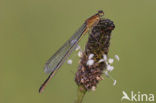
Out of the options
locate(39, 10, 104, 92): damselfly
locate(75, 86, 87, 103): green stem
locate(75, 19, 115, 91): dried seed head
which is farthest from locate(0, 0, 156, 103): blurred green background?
locate(75, 86, 87, 103): green stem

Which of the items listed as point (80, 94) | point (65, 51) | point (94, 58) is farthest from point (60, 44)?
point (80, 94)

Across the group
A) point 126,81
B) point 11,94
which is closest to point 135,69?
point 126,81

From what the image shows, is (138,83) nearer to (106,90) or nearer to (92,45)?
(106,90)

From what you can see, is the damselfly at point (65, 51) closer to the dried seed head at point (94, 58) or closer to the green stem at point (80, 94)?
the dried seed head at point (94, 58)

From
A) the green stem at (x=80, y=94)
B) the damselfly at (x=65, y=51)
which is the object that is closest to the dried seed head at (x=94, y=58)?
the green stem at (x=80, y=94)

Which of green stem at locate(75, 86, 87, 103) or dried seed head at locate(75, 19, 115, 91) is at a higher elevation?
dried seed head at locate(75, 19, 115, 91)

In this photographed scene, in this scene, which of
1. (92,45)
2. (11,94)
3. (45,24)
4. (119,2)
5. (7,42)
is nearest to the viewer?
(92,45)

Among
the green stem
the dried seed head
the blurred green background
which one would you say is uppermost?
the dried seed head

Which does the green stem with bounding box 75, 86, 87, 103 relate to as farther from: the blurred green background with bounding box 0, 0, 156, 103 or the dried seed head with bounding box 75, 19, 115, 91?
the blurred green background with bounding box 0, 0, 156, 103

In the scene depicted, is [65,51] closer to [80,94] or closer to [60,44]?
[80,94]
